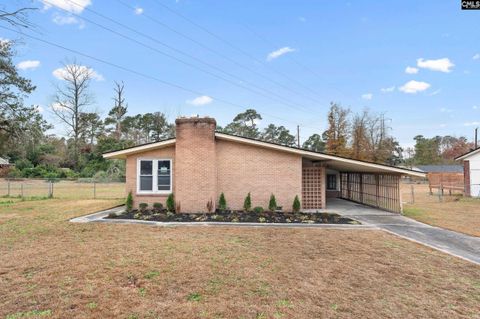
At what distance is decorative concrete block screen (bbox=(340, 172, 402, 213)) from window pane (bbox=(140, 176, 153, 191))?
449 inches

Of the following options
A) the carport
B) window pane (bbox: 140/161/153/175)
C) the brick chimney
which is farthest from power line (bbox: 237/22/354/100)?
window pane (bbox: 140/161/153/175)

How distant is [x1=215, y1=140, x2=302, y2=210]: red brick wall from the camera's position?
40.1 ft

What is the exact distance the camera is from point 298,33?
712 inches

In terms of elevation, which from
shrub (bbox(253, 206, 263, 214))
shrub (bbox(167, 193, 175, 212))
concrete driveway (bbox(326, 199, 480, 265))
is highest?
shrub (bbox(167, 193, 175, 212))

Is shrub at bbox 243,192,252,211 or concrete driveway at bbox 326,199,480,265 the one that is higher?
shrub at bbox 243,192,252,211

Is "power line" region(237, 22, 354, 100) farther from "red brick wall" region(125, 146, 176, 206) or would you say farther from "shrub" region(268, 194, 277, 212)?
"shrub" region(268, 194, 277, 212)

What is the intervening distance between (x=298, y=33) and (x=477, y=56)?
9.85 metres

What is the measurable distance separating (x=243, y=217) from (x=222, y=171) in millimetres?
2563

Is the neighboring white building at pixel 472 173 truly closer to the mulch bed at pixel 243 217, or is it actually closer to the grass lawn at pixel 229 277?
the mulch bed at pixel 243 217

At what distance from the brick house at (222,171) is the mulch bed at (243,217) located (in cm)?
75

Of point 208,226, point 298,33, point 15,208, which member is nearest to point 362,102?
point 298,33

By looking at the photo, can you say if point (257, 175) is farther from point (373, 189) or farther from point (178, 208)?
point (373, 189)

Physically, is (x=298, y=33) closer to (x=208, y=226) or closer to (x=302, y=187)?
(x=302, y=187)

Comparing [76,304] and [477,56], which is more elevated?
[477,56]
